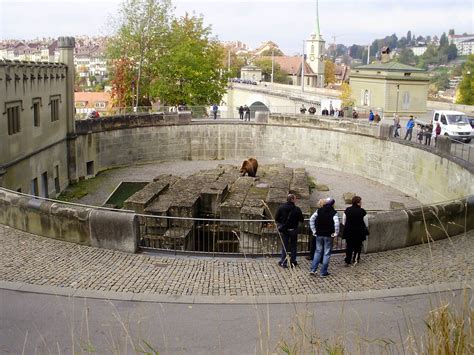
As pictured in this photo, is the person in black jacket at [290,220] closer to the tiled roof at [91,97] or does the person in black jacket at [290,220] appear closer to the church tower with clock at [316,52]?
the tiled roof at [91,97]

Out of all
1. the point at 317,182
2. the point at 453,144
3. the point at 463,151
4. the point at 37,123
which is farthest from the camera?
the point at 317,182

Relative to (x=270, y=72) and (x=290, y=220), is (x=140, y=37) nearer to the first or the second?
(x=290, y=220)

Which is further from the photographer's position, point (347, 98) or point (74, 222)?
point (347, 98)

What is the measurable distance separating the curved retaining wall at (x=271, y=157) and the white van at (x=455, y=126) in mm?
3093

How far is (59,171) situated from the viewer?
105 feet

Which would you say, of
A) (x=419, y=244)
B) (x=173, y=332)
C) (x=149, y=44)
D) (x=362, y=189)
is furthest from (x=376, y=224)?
(x=149, y=44)

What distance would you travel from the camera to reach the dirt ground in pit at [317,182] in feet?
101

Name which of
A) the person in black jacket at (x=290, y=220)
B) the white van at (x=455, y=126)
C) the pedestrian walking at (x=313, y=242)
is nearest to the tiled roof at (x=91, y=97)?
the white van at (x=455, y=126)

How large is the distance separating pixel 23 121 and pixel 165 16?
2711 cm

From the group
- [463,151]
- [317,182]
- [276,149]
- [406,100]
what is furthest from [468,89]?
[463,151]

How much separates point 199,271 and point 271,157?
31464 millimetres

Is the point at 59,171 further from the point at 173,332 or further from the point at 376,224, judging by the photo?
the point at 173,332

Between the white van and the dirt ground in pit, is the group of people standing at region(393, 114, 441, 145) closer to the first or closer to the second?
the white van

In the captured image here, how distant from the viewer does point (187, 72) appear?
4956 cm
